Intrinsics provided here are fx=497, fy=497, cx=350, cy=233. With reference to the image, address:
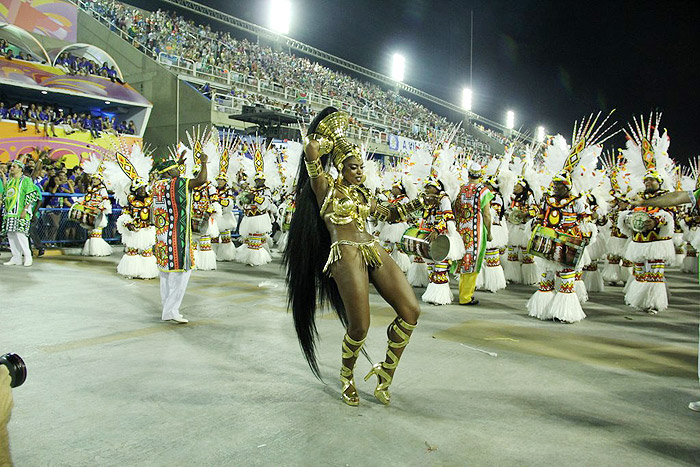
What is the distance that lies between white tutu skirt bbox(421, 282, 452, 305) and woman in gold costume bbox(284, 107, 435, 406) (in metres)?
3.86

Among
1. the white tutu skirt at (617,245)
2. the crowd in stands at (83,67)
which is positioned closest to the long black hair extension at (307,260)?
the white tutu skirt at (617,245)

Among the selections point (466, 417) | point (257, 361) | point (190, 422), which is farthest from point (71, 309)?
point (466, 417)

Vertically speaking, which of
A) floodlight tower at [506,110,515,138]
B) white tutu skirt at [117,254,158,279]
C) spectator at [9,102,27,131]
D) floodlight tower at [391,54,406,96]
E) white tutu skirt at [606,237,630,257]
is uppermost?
floodlight tower at [391,54,406,96]

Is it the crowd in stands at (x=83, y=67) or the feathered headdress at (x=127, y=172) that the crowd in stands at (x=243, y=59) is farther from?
the feathered headdress at (x=127, y=172)

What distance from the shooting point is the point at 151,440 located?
9.72 ft

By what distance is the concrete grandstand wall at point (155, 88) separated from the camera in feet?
72.2

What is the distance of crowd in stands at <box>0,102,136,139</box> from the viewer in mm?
17875

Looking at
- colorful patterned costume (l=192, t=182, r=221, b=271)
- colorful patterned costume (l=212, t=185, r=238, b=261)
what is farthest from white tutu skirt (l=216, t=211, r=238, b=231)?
colorful patterned costume (l=192, t=182, r=221, b=271)

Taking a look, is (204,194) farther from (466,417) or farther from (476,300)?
(466,417)

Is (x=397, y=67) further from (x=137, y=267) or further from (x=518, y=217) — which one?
(x=137, y=267)

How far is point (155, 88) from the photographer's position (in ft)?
76.6

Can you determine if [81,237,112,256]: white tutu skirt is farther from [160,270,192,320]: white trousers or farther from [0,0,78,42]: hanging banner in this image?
[0,0,78,42]: hanging banner

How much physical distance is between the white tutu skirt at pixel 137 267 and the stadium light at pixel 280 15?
31.2 metres

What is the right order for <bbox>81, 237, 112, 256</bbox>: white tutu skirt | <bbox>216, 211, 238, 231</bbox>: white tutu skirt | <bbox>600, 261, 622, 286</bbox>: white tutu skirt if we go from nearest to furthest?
<bbox>600, 261, 622, 286</bbox>: white tutu skirt
<bbox>216, 211, 238, 231</bbox>: white tutu skirt
<bbox>81, 237, 112, 256</bbox>: white tutu skirt
